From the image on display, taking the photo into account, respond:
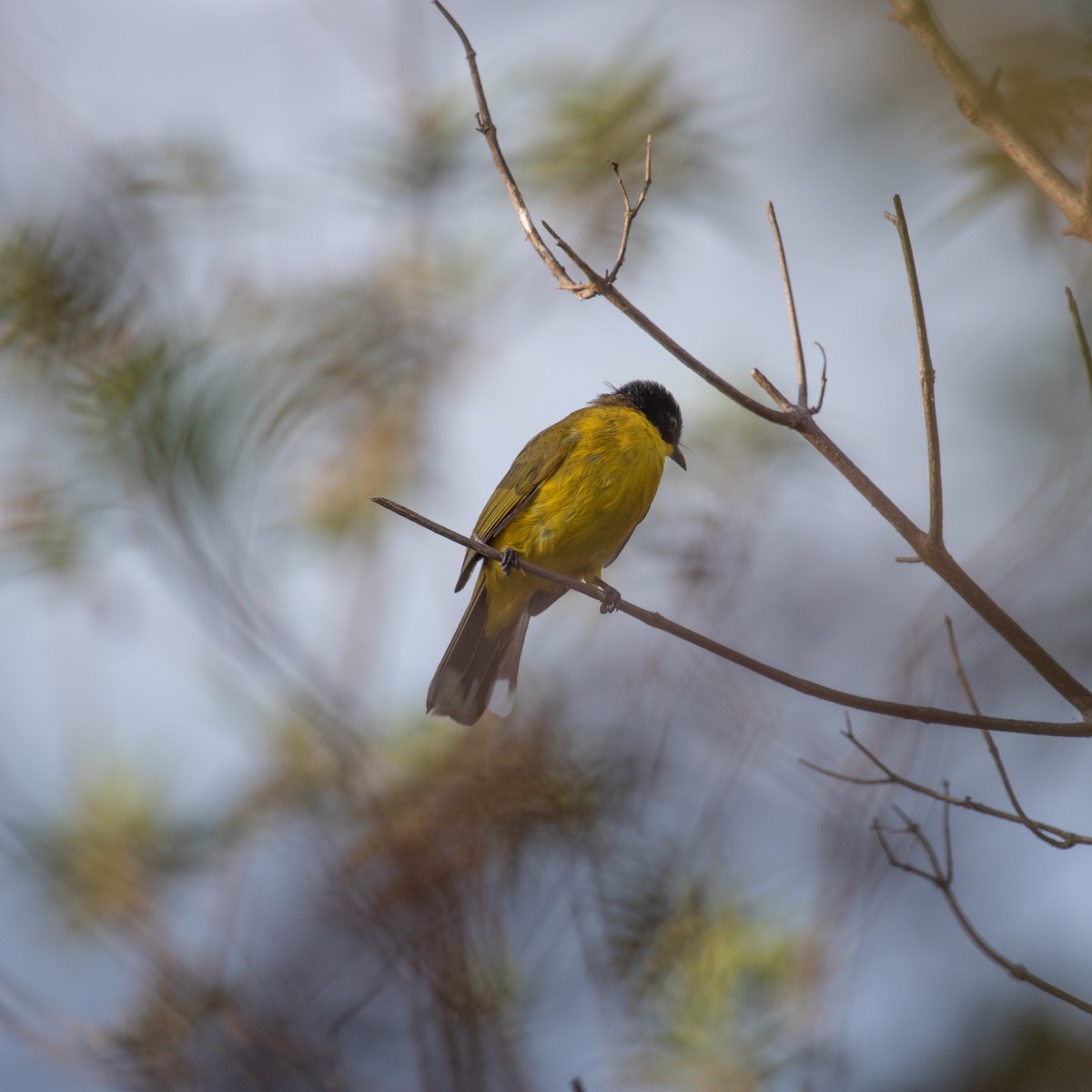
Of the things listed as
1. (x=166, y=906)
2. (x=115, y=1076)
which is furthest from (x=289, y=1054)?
(x=166, y=906)

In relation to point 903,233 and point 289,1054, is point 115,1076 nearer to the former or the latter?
point 289,1054

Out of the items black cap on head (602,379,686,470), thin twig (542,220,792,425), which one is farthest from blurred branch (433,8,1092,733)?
black cap on head (602,379,686,470)

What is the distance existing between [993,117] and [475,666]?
213cm

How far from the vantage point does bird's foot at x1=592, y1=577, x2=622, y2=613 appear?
8.09 ft

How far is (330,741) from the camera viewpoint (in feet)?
8.40

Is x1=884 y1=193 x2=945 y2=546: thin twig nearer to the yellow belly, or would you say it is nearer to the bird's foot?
the bird's foot

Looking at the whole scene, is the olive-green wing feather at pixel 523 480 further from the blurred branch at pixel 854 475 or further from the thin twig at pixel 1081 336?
the thin twig at pixel 1081 336

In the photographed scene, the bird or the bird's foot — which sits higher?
the bird

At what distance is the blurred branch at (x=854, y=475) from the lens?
1.73 meters

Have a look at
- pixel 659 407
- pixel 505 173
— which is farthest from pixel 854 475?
pixel 659 407

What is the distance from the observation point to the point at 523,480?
3.73 meters

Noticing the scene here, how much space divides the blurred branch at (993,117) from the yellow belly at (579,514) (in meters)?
1.90

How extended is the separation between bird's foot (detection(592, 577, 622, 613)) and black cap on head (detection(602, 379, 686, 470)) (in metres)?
0.57

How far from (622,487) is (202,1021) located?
6.49 feet
